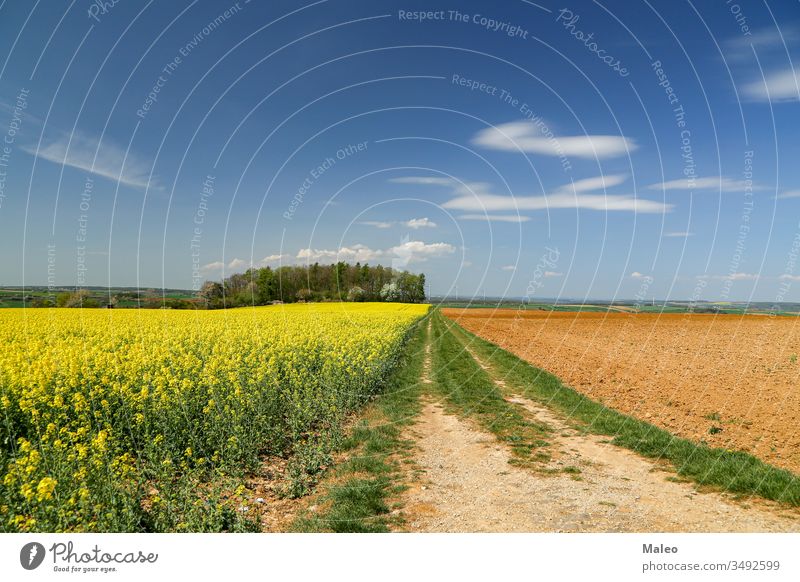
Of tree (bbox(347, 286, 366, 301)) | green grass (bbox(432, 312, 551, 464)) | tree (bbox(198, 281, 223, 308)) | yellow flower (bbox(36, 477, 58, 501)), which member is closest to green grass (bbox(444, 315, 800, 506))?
green grass (bbox(432, 312, 551, 464))

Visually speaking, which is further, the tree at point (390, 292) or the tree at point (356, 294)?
the tree at point (390, 292)

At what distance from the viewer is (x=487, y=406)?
14.1 metres

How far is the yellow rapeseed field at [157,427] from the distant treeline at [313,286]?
23.9 meters

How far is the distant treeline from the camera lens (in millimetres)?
45438

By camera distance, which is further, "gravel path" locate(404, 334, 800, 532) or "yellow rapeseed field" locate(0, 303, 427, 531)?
"gravel path" locate(404, 334, 800, 532)

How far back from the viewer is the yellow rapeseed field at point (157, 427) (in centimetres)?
539

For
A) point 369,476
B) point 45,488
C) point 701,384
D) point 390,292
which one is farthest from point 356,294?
point 45,488

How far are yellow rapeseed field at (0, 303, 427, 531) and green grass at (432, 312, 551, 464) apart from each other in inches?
128

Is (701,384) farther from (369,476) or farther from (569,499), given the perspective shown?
(369,476)

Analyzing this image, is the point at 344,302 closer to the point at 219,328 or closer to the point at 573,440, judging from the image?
the point at 219,328

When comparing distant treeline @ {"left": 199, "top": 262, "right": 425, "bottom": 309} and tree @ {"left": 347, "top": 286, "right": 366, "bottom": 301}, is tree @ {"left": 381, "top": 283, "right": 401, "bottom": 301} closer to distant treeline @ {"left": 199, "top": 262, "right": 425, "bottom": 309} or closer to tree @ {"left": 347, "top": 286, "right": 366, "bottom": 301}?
distant treeline @ {"left": 199, "top": 262, "right": 425, "bottom": 309}

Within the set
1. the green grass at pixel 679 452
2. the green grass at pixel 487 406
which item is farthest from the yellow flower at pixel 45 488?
the green grass at pixel 679 452

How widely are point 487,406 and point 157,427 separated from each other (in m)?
9.66

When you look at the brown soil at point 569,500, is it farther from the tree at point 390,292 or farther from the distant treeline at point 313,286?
the tree at point 390,292
